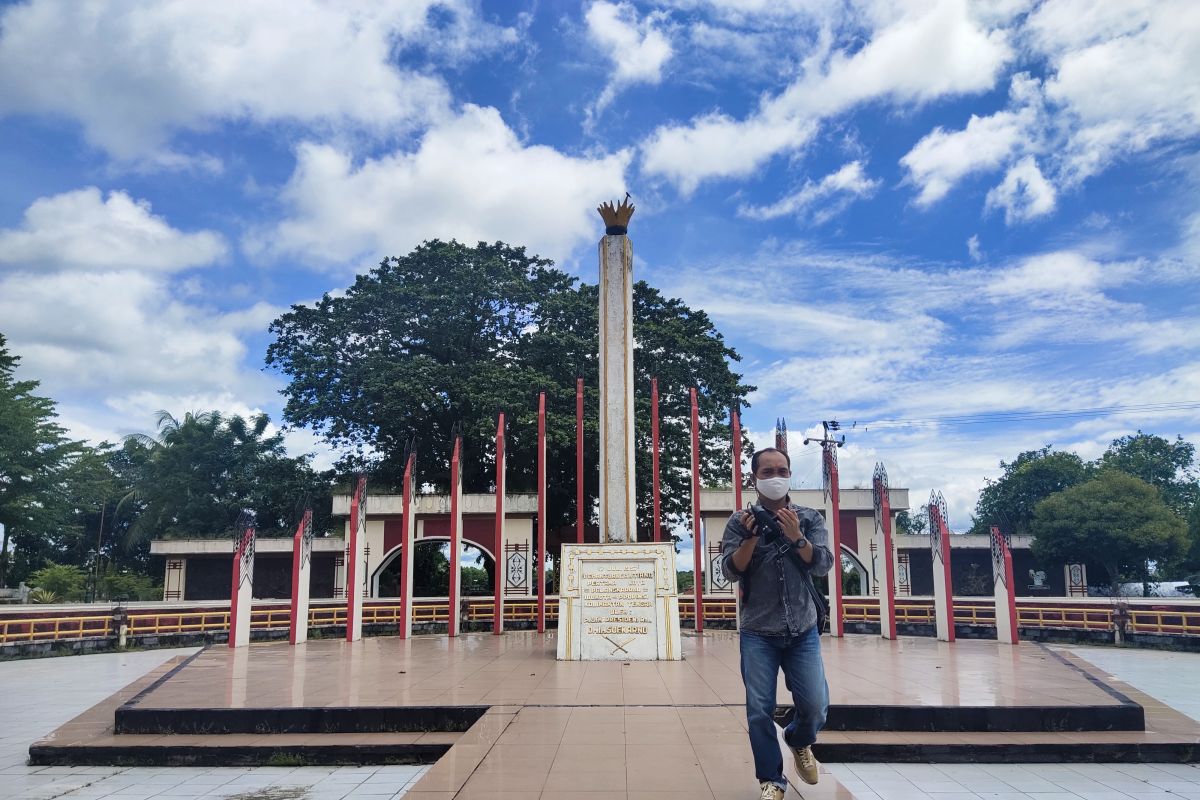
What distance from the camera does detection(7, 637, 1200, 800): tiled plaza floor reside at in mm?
4473

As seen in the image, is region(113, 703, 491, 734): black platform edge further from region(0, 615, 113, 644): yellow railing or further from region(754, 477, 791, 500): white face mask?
region(0, 615, 113, 644): yellow railing

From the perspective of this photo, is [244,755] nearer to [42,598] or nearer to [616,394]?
[616,394]

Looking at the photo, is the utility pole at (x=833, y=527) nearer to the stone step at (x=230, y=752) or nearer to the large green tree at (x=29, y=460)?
the stone step at (x=230, y=752)

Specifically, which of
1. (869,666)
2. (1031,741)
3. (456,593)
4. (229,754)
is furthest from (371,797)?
(456,593)

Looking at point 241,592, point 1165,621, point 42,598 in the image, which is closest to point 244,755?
point 241,592

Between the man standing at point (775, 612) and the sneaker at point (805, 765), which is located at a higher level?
the man standing at point (775, 612)

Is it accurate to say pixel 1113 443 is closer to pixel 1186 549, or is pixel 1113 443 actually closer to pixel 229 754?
pixel 1186 549

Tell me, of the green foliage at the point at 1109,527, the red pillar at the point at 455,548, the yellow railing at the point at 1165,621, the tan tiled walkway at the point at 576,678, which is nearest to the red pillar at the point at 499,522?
the red pillar at the point at 455,548

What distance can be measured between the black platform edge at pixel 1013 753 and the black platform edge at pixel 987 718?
44 cm

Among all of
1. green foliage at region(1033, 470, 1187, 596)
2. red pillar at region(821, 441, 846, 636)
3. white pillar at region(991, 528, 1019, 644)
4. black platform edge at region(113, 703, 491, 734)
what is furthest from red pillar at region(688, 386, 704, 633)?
green foliage at region(1033, 470, 1187, 596)

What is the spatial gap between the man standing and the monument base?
25.4 ft

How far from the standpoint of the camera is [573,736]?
18.9ft

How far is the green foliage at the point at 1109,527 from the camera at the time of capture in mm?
24969

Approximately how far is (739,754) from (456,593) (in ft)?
35.4
